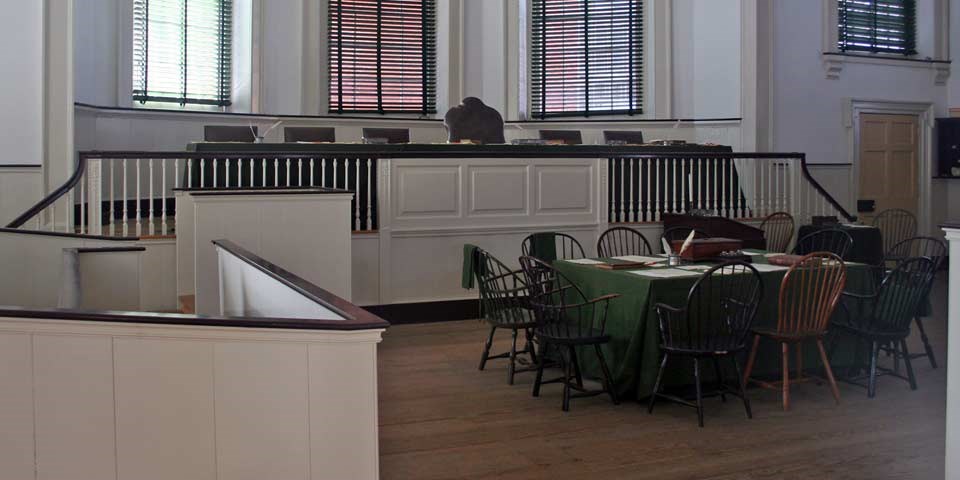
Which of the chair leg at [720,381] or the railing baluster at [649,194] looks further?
the railing baluster at [649,194]

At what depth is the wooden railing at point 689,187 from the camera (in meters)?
8.23

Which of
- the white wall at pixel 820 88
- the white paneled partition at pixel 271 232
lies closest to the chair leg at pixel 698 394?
the white paneled partition at pixel 271 232

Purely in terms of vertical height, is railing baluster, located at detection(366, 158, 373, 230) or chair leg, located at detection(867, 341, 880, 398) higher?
railing baluster, located at detection(366, 158, 373, 230)

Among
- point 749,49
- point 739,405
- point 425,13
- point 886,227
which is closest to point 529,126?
point 425,13

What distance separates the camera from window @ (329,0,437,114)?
1068 cm

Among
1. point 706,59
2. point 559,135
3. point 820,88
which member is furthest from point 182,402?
point 820,88

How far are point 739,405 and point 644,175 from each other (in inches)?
156

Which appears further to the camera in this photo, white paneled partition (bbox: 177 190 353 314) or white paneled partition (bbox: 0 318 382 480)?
white paneled partition (bbox: 177 190 353 314)

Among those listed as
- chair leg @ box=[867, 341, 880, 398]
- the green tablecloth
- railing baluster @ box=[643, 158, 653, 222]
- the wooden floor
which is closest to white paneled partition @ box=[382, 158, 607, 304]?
railing baluster @ box=[643, 158, 653, 222]

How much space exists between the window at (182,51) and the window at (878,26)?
24.7ft

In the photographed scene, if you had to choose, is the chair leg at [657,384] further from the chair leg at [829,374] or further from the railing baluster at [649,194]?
the railing baluster at [649,194]

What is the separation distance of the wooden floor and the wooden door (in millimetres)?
6070

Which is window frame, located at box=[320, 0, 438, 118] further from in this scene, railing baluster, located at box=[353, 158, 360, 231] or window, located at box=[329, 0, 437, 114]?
railing baluster, located at box=[353, 158, 360, 231]

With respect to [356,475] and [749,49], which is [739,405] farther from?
[749,49]
